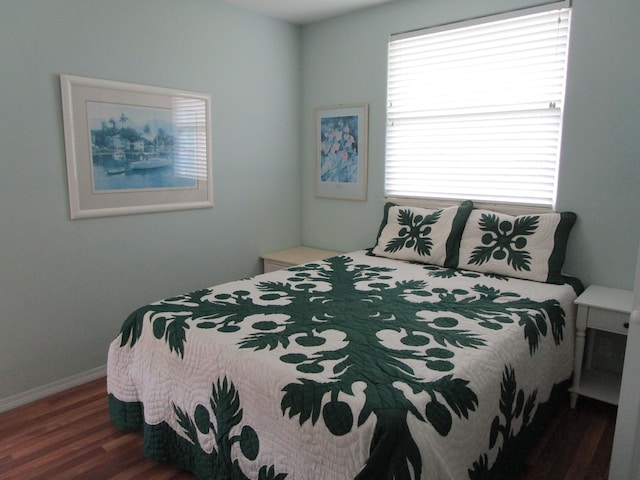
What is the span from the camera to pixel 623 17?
243cm

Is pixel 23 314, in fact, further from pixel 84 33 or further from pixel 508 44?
pixel 508 44

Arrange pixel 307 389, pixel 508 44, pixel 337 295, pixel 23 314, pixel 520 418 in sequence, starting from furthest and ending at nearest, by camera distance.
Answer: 1. pixel 508 44
2. pixel 23 314
3. pixel 337 295
4. pixel 520 418
5. pixel 307 389

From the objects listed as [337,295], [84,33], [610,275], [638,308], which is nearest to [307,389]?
[337,295]

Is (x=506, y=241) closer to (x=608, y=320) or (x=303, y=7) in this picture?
(x=608, y=320)

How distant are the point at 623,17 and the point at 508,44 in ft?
2.01

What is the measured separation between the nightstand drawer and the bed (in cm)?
11

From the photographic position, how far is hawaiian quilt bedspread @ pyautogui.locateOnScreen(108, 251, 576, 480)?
1.31 m

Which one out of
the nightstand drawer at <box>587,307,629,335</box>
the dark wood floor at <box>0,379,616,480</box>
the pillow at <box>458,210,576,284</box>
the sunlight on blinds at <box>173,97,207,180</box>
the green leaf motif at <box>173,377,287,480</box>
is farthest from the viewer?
the sunlight on blinds at <box>173,97,207,180</box>

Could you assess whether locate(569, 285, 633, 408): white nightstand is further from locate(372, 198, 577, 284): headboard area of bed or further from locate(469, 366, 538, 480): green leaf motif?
locate(469, 366, 538, 480): green leaf motif

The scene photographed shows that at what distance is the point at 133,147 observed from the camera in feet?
9.36

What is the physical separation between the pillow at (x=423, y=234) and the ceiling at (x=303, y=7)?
1561 millimetres

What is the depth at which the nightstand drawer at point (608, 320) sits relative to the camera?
222 centimetres

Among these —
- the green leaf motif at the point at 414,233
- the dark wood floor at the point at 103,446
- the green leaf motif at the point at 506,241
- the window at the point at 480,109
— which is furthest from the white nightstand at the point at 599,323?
the green leaf motif at the point at 414,233

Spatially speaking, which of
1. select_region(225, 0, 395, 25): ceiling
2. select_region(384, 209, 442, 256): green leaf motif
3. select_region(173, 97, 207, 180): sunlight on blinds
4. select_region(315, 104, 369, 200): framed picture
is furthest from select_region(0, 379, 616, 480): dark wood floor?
select_region(225, 0, 395, 25): ceiling
